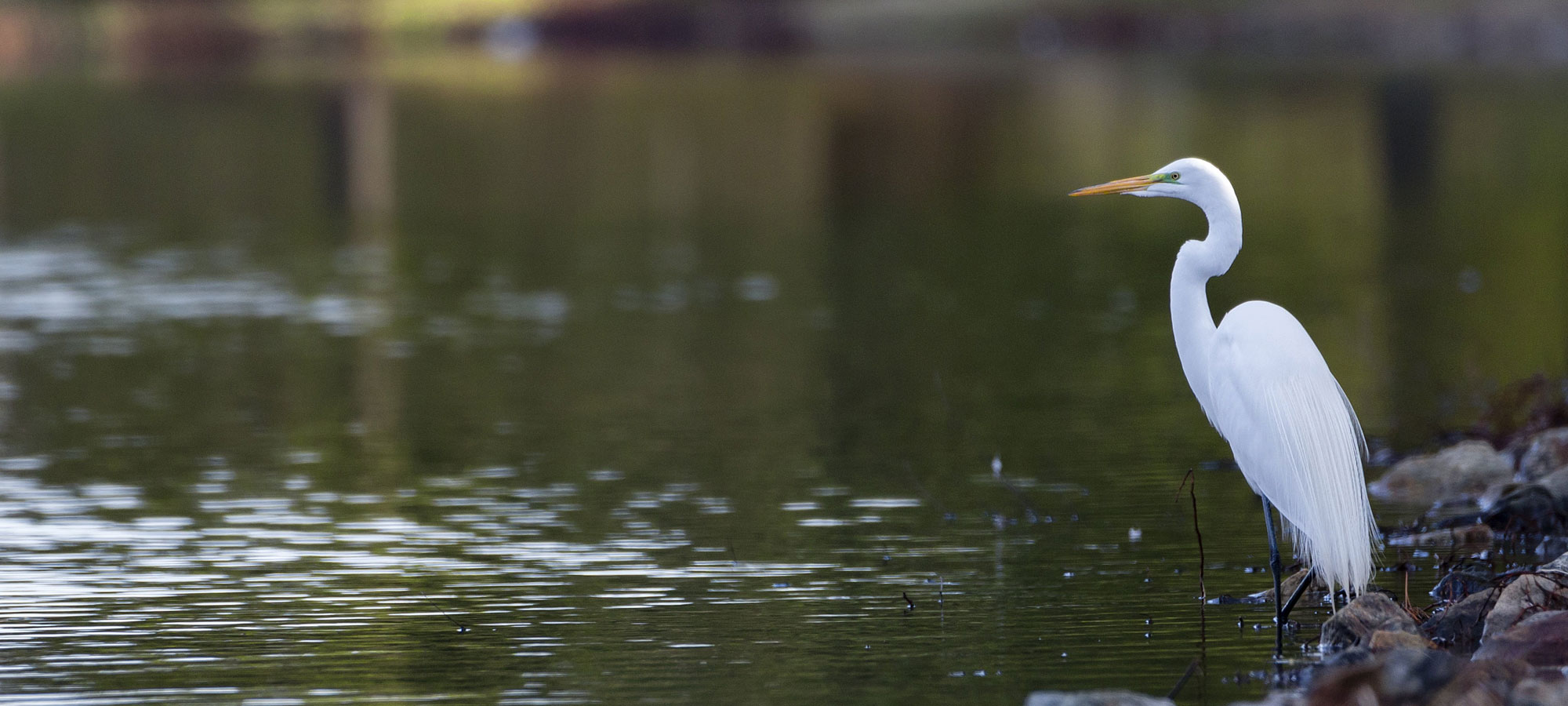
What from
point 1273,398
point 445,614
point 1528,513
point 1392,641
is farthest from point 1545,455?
point 445,614

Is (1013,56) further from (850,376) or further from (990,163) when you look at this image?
(850,376)

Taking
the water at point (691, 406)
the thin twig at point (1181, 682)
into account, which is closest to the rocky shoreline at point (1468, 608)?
the thin twig at point (1181, 682)

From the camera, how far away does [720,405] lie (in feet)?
54.5

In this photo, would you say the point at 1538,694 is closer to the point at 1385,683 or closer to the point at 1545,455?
the point at 1385,683

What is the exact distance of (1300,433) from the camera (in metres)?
8.62

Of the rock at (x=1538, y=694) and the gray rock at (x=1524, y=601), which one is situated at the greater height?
the rock at (x=1538, y=694)

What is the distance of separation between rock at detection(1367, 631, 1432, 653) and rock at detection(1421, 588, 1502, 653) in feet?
1.37

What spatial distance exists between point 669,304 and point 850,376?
5917 mm

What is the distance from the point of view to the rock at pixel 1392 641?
7922mm

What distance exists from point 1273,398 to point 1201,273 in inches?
25.6

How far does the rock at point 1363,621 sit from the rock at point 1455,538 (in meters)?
2.30

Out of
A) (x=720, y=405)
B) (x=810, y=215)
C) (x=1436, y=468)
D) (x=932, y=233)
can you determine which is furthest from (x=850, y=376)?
(x=810, y=215)

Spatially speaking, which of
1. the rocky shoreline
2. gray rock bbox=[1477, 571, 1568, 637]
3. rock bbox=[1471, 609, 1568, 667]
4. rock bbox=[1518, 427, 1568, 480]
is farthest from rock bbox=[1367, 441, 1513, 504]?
rock bbox=[1471, 609, 1568, 667]

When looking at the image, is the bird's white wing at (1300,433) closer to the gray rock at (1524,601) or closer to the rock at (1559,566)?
the gray rock at (1524,601)
